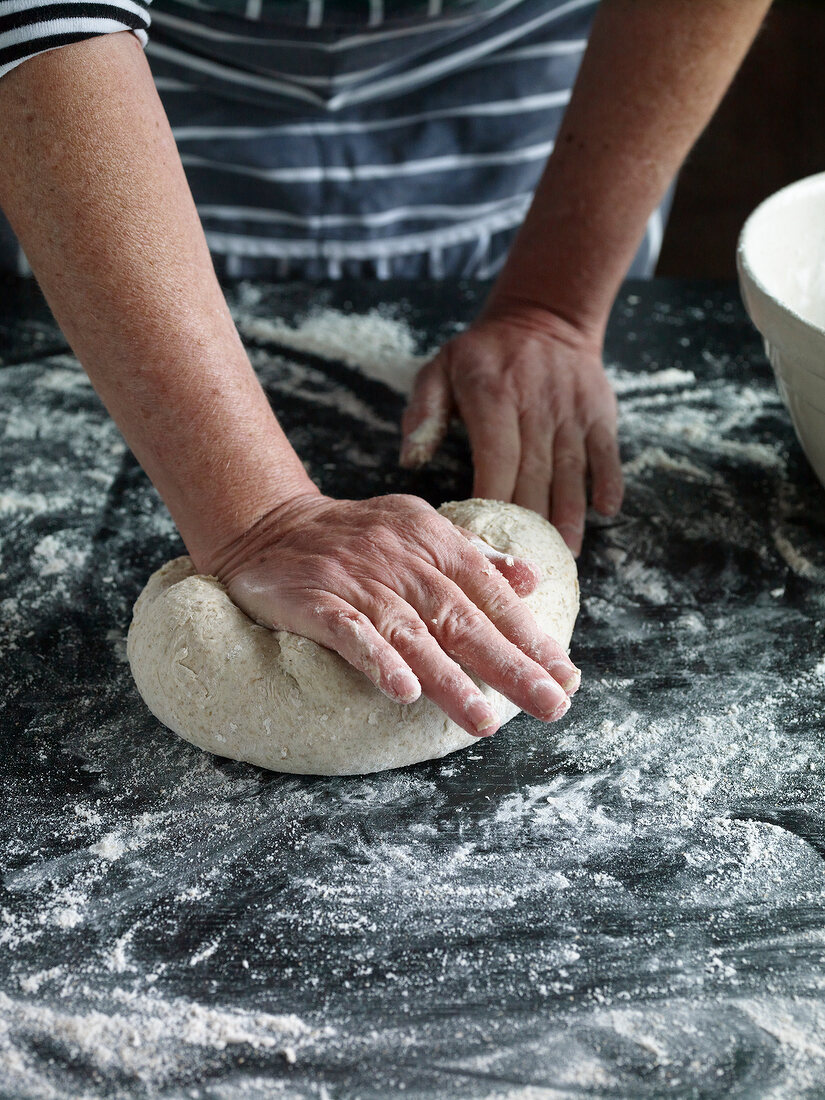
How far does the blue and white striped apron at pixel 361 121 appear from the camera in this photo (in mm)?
1604

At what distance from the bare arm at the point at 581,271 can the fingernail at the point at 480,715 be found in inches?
17.8

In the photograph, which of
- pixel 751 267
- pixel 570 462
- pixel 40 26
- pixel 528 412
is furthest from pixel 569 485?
pixel 40 26

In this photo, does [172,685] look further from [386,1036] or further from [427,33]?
[427,33]

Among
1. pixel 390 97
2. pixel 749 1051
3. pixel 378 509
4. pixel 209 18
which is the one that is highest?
pixel 209 18

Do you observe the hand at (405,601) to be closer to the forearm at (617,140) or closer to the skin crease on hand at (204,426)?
the skin crease on hand at (204,426)

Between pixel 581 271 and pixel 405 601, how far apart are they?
813 mm

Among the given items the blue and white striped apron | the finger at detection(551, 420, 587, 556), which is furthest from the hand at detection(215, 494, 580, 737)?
the blue and white striped apron

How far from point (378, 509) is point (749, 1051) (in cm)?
62

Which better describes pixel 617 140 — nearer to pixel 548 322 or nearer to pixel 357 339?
pixel 548 322

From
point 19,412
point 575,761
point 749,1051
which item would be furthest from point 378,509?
point 19,412

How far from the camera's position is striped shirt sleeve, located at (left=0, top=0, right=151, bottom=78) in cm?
93

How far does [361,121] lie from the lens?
174 centimetres

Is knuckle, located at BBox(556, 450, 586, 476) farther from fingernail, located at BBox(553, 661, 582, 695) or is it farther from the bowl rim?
fingernail, located at BBox(553, 661, 582, 695)

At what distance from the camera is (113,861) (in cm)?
90
